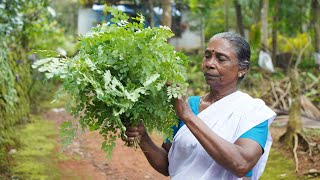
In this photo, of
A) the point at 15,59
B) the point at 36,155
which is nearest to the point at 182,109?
the point at 36,155

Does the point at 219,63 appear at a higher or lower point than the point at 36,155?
higher

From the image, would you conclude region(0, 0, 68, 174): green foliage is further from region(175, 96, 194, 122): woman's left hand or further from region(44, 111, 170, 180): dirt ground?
region(175, 96, 194, 122): woman's left hand

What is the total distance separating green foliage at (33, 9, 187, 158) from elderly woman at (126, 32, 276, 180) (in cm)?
12

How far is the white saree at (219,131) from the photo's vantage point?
237cm

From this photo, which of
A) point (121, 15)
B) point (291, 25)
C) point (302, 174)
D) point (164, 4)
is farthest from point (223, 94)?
point (291, 25)

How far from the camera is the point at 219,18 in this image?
22000 mm

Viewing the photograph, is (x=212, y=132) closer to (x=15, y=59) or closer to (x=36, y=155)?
(x=36, y=155)

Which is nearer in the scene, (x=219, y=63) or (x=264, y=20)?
(x=219, y=63)

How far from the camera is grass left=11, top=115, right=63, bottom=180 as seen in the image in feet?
20.4

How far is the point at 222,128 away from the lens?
238 cm

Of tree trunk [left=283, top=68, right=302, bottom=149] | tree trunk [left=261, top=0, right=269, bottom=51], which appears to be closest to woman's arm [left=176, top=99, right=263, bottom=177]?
tree trunk [left=283, top=68, right=302, bottom=149]

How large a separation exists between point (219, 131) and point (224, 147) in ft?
0.62

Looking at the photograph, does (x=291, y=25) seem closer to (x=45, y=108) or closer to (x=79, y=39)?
(x=45, y=108)

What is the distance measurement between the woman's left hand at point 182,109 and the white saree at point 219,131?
0.63ft
